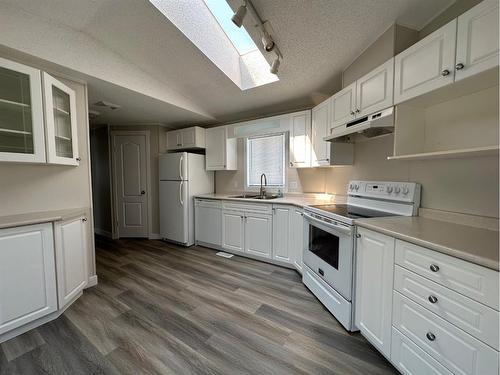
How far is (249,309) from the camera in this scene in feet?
Answer: 6.48

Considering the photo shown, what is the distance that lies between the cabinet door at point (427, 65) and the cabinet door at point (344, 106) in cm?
45

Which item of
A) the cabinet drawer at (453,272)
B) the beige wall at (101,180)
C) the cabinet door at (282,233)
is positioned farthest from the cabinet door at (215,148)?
the cabinet drawer at (453,272)

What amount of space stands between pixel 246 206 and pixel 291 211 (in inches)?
27.5

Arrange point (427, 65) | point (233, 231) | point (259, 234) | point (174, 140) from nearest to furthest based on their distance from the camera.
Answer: point (427, 65)
point (259, 234)
point (233, 231)
point (174, 140)

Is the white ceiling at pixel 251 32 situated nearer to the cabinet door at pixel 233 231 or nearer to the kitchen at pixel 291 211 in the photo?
the kitchen at pixel 291 211

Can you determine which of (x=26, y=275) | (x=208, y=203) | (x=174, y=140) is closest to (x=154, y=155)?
(x=174, y=140)

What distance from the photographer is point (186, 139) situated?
3850mm

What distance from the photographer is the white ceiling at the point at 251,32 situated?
160cm

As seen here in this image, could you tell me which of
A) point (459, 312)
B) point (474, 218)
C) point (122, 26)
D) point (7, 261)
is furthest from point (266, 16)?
point (7, 261)

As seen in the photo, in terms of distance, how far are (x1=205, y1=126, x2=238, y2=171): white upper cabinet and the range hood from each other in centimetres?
181

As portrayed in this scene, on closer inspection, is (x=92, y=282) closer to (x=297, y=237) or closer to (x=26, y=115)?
(x=26, y=115)

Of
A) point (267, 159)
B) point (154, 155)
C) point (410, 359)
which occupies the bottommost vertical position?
point (410, 359)

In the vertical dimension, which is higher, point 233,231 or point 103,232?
point 233,231

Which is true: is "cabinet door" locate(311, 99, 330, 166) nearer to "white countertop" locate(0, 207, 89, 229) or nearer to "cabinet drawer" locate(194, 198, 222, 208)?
"cabinet drawer" locate(194, 198, 222, 208)
